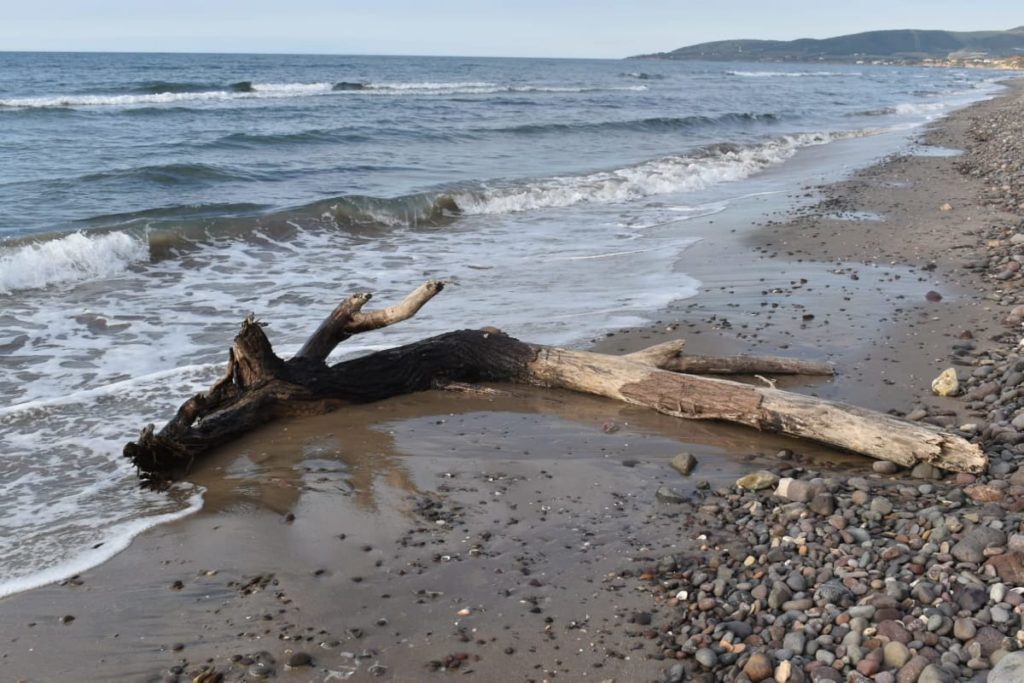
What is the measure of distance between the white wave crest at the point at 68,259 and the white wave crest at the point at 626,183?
6.36m

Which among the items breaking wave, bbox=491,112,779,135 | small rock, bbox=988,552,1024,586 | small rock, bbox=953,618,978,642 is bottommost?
small rock, bbox=953,618,978,642

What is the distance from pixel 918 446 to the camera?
15.5 feet

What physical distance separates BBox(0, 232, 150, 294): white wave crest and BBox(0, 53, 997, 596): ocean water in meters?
0.03

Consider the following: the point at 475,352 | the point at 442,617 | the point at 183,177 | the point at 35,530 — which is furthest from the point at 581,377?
the point at 183,177

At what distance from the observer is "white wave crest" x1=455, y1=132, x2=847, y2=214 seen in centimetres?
1619

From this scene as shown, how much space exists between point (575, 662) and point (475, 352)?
3.51 m

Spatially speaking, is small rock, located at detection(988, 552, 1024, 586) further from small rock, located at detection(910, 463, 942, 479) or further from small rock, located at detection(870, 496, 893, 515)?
small rock, located at detection(910, 463, 942, 479)

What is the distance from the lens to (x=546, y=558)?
13.4 ft

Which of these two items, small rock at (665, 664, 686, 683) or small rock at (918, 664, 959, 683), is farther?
small rock at (665, 664, 686, 683)

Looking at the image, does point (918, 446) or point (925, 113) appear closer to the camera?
point (918, 446)

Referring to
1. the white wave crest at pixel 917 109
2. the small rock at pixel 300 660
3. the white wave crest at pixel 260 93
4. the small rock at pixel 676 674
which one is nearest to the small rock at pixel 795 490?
the small rock at pixel 676 674

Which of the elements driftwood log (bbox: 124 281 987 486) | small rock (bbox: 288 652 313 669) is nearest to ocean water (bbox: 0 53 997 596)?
driftwood log (bbox: 124 281 987 486)

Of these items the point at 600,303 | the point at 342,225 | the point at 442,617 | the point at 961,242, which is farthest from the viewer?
the point at 342,225

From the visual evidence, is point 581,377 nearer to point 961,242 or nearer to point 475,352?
point 475,352
